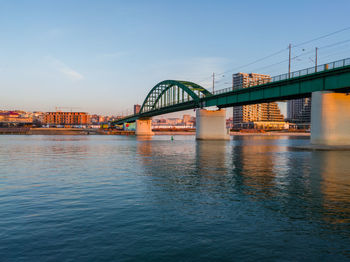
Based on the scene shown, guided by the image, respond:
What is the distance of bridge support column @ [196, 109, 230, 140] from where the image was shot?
10062 centimetres

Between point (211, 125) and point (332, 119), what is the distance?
51.6 metres

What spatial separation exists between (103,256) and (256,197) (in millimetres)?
10059

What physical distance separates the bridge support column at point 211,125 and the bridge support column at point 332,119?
4786 centimetres

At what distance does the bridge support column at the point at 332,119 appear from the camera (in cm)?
5241

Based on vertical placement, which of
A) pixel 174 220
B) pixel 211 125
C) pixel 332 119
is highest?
pixel 332 119

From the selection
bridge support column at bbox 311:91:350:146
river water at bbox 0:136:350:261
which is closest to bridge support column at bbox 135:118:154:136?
bridge support column at bbox 311:91:350:146

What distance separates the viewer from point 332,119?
172ft

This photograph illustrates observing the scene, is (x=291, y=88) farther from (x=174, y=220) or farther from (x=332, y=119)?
→ (x=174, y=220)

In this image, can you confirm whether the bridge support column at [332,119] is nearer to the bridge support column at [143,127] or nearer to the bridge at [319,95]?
the bridge at [319,95]

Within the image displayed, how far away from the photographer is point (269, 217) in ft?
39.6

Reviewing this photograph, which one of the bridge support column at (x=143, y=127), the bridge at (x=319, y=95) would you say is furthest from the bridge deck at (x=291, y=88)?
the bridge support column at (x=143, y=127)

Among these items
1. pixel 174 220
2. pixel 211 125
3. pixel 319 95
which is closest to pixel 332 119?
pixel 319 95

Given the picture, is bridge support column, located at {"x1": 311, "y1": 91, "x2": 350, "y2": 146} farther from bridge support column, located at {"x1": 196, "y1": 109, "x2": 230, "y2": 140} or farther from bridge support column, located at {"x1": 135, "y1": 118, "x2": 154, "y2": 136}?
bridge support column, located at {"x1": 135, "y1": 118, "x2": 154, "y2": 136}

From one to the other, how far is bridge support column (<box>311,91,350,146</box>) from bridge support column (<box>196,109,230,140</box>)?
4786 centimetres
